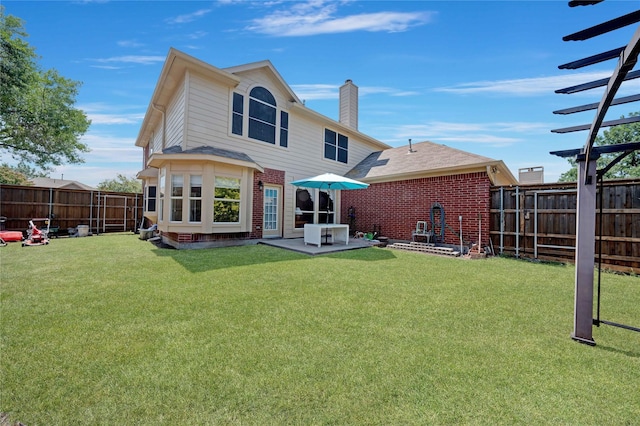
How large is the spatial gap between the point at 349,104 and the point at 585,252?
14014mm

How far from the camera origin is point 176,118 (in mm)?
9484

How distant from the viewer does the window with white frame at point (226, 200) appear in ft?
28.5

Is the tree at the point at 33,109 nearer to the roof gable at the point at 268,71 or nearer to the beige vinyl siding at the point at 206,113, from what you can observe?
the beige vinyl siding at the point at 206,113

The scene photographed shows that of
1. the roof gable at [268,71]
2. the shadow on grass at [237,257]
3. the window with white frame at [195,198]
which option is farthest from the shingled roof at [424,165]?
the window with white frame at [195,198]

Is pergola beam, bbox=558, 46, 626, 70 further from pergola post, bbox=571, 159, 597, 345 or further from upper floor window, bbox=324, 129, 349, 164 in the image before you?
upper floor window, bbox=324, 129, 349, 164

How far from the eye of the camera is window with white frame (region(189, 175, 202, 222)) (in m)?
8.40

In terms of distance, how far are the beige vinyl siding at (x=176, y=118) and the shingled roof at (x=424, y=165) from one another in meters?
7.41

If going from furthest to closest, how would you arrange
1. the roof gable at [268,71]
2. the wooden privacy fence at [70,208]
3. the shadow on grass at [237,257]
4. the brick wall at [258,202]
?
the wooden privacy fence at [70,208], the brick wall at [258,202], the roof gable at [268,71], the shadow on grass at [237,257]

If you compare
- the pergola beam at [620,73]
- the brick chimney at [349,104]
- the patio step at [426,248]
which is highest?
the brick chimney at [349,104]

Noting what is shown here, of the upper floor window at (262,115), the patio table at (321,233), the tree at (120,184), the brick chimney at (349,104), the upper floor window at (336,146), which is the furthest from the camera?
the tree at (120,184)

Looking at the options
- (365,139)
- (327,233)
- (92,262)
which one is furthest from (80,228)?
(365,139)

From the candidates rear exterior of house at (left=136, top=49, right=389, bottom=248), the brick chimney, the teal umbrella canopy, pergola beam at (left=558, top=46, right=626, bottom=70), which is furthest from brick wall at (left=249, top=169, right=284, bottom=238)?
pergola beam at (left=558, top=46, right=626, bottom=70)

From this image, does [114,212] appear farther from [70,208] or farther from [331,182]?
[331,182]

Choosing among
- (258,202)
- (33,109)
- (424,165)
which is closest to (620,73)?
(424,165)
